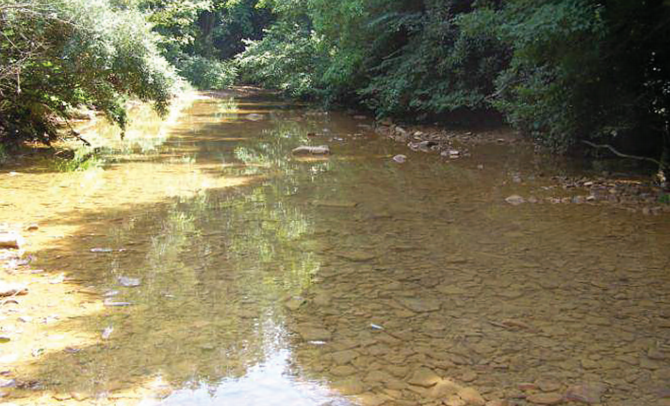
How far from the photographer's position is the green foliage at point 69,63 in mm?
9508

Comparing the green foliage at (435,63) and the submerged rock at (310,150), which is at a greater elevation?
the green foliage at (435,63)

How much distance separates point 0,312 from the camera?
4617 mm

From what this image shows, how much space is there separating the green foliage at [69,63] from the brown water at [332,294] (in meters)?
1.66

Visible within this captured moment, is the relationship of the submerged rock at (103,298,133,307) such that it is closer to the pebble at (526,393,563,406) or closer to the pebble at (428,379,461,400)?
the pebble at (428,379,461,400)

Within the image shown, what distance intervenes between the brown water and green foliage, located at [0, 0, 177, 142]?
166 cm

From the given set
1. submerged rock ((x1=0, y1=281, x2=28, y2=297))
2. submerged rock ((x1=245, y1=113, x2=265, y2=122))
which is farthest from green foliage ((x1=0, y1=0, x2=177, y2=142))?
submerged rock ((x1=245, y1=113, x2=265, y2=122))

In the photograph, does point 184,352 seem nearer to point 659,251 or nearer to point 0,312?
point 0,312

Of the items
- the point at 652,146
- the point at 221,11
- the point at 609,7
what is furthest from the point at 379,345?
the point at 221,11

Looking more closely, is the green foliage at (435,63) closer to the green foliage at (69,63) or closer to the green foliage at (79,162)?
the green foliage at (69,63)

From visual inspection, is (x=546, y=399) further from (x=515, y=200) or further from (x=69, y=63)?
(x=69, y=63)

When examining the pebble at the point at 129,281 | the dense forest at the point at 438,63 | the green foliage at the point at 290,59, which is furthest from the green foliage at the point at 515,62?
the pebble at the point at 129,281

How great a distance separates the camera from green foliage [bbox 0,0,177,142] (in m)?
9.51

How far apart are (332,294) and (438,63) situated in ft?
35.3

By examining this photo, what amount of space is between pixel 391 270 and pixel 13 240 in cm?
364
